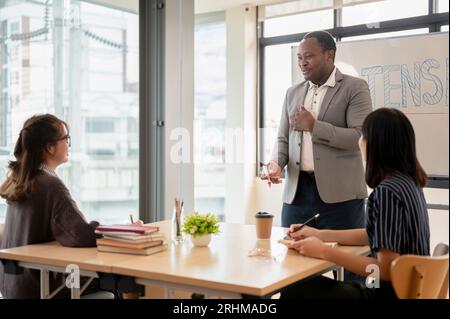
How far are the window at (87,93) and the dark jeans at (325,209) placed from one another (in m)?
1.71

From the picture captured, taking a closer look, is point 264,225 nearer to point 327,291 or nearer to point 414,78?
point 327,291

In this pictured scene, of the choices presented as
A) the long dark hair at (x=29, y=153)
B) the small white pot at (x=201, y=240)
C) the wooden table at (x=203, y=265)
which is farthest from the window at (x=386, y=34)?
the long dark hair at (x=29, y=153)

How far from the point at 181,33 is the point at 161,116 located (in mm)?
593

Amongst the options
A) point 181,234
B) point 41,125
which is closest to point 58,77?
point 41,125

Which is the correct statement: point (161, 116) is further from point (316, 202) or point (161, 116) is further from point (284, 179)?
point (316, 202)

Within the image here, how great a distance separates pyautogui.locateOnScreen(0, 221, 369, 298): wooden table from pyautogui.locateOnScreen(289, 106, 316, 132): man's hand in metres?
0.68

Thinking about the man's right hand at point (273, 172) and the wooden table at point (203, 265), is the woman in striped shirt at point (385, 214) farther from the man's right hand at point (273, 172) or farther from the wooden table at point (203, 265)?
the man's right hand at point (273, 172)

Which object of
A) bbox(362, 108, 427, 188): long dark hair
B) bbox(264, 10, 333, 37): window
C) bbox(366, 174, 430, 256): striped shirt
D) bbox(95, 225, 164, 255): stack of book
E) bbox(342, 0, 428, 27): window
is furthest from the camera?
bbox(264, 10, 333, 37): window

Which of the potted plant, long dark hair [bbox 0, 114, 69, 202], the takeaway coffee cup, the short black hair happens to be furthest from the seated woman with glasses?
the short black hair

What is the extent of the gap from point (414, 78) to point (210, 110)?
238 cm

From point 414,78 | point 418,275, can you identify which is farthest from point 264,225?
point 414,78

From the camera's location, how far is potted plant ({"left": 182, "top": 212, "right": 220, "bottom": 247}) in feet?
7.27

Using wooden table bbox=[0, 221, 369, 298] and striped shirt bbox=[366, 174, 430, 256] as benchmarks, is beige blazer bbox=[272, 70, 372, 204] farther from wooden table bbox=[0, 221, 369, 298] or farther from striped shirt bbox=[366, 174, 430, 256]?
striped shirt bbox=[366, 174, 430, 256]

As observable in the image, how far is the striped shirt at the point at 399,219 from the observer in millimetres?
1768
